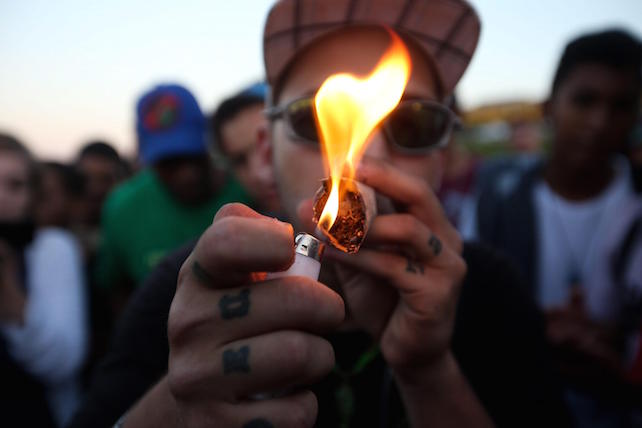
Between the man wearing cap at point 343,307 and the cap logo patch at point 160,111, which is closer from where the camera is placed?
the man wearing cap at point 343,307

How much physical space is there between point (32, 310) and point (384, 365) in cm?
209

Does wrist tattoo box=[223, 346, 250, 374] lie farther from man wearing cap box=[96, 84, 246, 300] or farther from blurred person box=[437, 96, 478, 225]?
blurred person box=[437, 96, 478, 225]

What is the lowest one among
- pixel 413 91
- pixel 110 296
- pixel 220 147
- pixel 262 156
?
pixel 110 296

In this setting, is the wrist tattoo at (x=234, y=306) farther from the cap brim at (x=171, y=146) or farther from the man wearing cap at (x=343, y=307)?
the cap brim at (x=171, y=146)

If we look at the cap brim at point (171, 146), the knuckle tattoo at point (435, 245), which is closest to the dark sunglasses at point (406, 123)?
the knuckle tattoo at point (435, 245)

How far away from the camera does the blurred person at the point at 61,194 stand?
12.8 feet

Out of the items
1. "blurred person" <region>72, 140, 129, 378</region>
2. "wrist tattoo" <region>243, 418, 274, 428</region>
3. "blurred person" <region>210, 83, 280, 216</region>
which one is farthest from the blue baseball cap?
"wrist tattoo" <region>243, 418, 274, 428</region>

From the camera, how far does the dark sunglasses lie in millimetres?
1507

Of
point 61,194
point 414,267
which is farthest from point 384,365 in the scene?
point 61,194

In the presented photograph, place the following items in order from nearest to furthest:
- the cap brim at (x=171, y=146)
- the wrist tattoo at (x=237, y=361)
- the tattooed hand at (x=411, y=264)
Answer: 1. the wrist tattoo at (x=237, y=361)
2. the tattooed hand at (x=411, y=264)
3. the cap brim at (x=171, y=146)

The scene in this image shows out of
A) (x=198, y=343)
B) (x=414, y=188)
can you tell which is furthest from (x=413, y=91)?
(x=198, y=343)

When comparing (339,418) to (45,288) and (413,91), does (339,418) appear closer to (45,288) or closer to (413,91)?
(413,91)

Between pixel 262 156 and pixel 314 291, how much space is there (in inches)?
54.6

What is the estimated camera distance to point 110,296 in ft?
11.5
